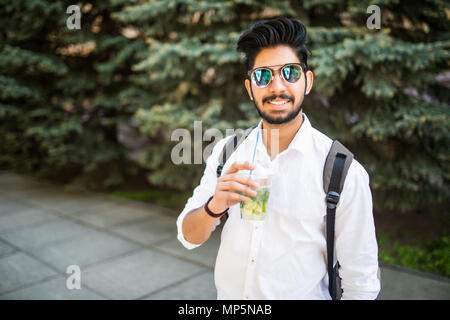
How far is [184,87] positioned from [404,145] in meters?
3.26

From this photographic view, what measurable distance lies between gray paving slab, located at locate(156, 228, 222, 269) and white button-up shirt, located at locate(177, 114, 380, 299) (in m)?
2.63

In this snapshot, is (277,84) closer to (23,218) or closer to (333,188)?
(333,188)

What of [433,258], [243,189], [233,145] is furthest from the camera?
[433,258]

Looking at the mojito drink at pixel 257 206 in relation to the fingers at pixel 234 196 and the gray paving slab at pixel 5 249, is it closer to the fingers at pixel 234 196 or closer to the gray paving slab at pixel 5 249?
the fingers at pixel 234 196

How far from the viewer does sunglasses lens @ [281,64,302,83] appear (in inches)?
69.9

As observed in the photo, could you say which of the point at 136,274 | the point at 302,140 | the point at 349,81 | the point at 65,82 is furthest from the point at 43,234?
the point at 349,81

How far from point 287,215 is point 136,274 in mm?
2899

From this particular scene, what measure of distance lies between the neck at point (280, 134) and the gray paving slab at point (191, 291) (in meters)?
2.29

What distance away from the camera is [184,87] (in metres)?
5.63

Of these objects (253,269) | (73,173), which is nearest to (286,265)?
(253,269)

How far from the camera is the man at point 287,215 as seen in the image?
1625mm

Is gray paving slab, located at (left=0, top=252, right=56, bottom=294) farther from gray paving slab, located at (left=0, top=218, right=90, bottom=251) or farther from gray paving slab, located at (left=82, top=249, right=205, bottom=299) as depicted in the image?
Answer: gray paving slab, located at (left=82, top=249, right=205, bottom=299)

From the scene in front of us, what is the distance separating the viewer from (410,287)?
12.1ft
